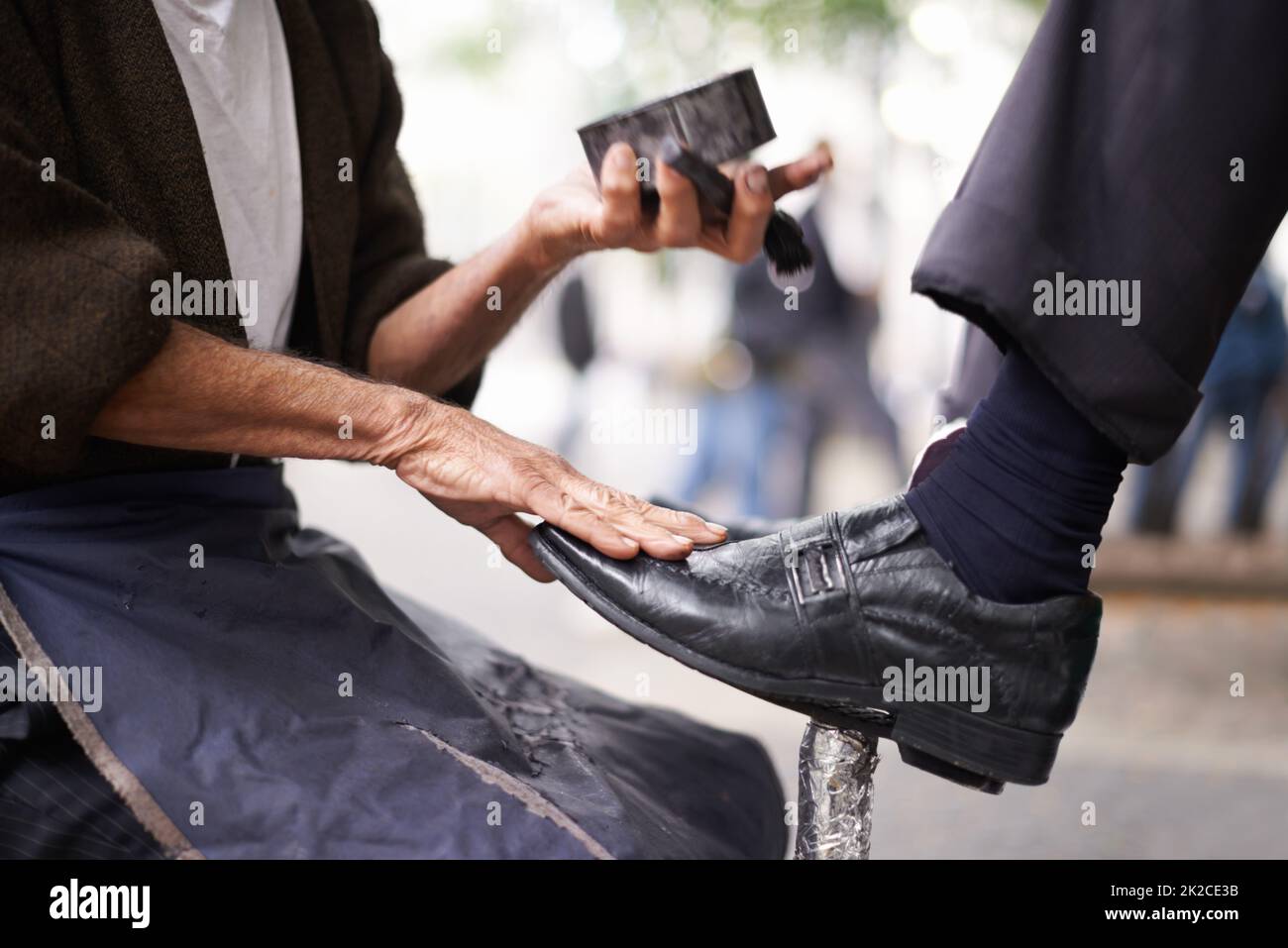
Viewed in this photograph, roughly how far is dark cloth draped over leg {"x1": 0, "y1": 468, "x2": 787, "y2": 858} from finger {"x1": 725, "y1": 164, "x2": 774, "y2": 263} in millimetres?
521

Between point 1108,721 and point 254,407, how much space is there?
11.2 feet

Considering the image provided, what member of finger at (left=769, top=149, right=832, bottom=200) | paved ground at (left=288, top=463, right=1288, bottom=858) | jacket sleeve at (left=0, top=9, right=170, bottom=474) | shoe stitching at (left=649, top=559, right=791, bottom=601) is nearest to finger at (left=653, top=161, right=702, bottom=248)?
finger at (left=769, top=149, right=832, bottom=200)

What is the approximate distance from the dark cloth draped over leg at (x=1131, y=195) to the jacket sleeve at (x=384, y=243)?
0.77m

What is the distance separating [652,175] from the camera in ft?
3.83

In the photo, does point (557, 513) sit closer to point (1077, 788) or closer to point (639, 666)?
point (1077, 788)

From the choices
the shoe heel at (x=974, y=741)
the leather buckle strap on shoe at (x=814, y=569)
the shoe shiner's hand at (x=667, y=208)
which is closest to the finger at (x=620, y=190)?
the shoe shiner's hand at (x=667, y=208)

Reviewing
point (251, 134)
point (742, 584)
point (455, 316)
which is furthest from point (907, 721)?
point (251, 134)

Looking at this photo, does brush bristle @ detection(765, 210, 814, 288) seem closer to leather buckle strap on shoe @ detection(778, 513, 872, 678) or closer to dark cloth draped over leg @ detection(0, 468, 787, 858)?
leather buckle strap on shoe @ detection(778, 513, 872, 678)

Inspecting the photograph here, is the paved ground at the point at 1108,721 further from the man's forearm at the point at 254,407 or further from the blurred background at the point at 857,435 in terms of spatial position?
the man's forearm at the point at 254,407

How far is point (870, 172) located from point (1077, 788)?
188 inches

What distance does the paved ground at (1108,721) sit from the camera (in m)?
2.89

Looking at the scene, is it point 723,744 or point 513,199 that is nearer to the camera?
point 723,744

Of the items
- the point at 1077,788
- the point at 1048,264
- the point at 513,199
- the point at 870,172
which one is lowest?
the point at 1077,788

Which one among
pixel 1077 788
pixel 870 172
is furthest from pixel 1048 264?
pixel 870 172
